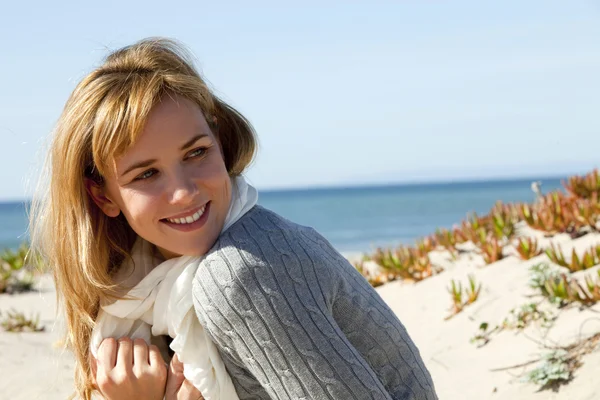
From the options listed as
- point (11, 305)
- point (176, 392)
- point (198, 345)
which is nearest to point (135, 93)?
point (198, 345)

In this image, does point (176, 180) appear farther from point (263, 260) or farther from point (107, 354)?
point (107, 354)

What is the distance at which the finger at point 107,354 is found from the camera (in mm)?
2607

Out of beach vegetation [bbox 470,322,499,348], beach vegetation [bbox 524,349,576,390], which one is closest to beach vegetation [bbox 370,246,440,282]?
beach vegetation [bbox 470,322,499,348]

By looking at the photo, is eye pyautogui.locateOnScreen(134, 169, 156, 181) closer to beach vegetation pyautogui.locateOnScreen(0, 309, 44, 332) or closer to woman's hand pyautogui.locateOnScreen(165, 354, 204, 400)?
woman's hand pyautogui.locateOnScreen(165, 354, 204, 400)

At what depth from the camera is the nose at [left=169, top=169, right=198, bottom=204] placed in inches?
93.7

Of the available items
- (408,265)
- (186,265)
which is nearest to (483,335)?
(408,265)

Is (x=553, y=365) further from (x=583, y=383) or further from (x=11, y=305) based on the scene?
(x=11, y=305)

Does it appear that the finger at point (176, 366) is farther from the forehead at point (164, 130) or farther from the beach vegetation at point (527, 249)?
the beach vegetation at point (527, 249)

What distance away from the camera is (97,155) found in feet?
7.98

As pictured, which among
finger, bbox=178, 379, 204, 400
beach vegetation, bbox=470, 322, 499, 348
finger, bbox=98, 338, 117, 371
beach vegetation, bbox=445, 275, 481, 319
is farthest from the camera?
beach vegetation, bbox=445, 275, 481, 319

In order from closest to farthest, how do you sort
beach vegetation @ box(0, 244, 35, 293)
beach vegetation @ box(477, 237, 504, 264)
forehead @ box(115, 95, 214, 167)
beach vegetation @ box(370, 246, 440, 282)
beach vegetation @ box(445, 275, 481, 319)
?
forehead @ box(115, 95, 214, 167) → beach vegetation @ box(445, 275, 481, 319) → beach vegetation @ box(477, 237, 504, 264) → beach vegetation @ box(370, 246, 440, 282) → beach vegetation @ box(0, 244, 35, 293)

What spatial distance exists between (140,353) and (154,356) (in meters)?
0.05

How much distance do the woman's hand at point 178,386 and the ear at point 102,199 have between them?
54cm

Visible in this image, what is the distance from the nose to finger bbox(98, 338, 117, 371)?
594 millimetres
